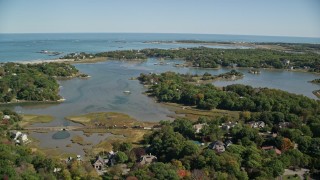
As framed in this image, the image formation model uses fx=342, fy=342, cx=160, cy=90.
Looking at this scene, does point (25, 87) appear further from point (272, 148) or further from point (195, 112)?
point (272, 148)

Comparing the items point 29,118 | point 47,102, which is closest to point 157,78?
point 47,102

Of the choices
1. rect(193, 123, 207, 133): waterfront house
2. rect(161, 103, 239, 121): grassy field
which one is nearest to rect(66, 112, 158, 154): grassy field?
rect(193, 123, 207, 133): waterfront house

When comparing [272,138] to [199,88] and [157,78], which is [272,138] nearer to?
[199,88]

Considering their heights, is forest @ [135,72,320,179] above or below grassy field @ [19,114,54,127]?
above

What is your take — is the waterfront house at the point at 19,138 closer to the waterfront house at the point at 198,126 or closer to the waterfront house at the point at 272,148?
the waterfront house at the point at 198,126

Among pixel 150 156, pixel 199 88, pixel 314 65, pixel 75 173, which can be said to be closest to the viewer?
pixel 75 173

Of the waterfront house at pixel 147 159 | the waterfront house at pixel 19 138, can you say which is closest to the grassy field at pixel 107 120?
the waterfront house at pixel 19 138

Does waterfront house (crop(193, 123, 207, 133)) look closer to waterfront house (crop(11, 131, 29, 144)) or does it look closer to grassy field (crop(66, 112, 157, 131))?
grassy field (crop(66, 112, 157, 131))

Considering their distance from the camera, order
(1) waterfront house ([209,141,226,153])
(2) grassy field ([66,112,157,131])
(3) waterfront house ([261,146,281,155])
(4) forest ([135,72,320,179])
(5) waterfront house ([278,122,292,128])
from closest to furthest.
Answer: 1. (4) forest ([135,72,320,179])
2. (1) waterfront house ([209,141,226,153])
3. (3) waterfront house ([261,146,281,155])
4. (5) waterfront house ([278,122,292,128])
5. (2) grassy field ([66,112,157,131])

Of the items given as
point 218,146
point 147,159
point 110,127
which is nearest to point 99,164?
point 147,159
